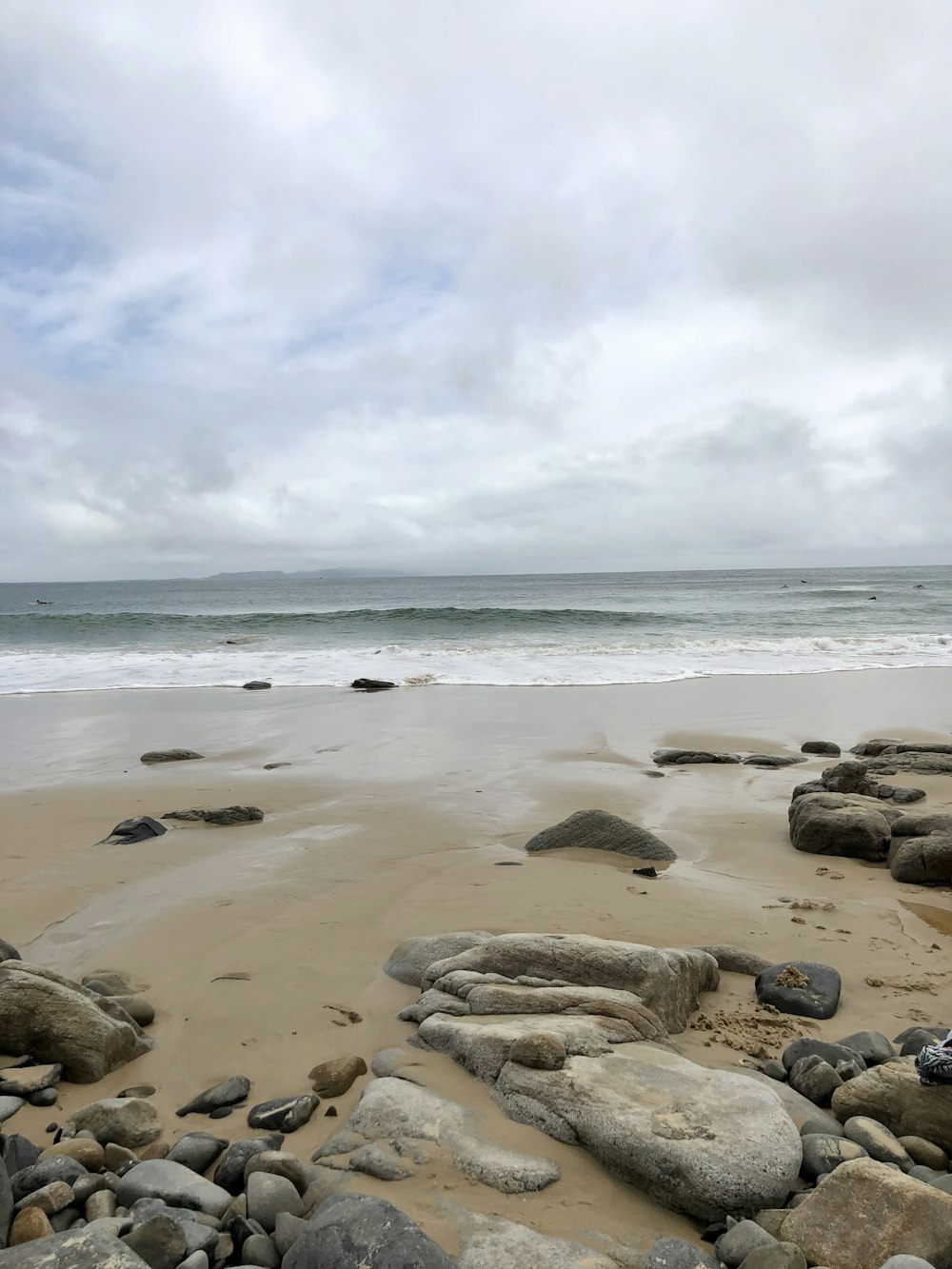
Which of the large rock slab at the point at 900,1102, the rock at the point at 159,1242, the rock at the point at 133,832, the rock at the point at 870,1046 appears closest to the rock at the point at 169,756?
the rock at the point at 133,832

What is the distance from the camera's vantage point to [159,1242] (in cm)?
223

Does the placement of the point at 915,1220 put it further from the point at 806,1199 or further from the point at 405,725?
the point at 405,725

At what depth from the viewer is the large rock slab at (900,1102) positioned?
9.48 ft

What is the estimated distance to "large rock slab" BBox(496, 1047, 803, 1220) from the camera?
8.29 feet

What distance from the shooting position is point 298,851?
6.60 meters

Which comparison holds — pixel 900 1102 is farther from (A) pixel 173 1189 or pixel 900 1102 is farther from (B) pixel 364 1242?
(A) pixel 173 1189

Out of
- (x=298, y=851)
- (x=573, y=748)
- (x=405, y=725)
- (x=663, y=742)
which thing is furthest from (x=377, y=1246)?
(x=405, y=725)

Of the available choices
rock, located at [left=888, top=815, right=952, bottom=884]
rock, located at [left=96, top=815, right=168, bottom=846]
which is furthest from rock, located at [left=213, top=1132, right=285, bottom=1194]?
rock, located at [left=888, top=815, right=952, bottom=884]

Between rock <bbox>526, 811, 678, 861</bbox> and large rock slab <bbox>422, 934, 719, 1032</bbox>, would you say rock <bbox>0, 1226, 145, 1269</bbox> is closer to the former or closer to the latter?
large rock slab <bbox>422, 934, 719, 1032</bbox>

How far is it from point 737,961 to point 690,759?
5611mm

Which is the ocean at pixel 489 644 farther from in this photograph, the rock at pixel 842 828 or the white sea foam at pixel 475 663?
the rock at pixel 842 828

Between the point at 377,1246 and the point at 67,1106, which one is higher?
the point at 377,1246

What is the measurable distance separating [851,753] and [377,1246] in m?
10.0

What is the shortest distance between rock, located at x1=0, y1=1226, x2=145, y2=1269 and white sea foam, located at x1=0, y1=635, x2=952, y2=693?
15352mm
